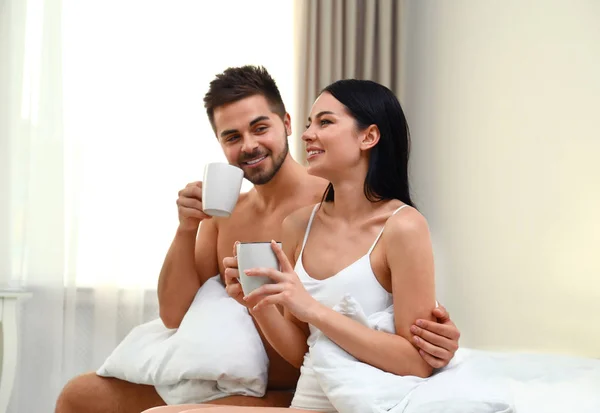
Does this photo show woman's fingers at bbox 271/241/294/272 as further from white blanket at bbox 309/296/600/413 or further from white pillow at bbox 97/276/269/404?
white pillow at bbox 97/276/269/404

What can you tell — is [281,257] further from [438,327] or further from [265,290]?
[438,327]

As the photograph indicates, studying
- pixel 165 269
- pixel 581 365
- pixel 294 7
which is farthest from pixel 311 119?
pixel 294 7

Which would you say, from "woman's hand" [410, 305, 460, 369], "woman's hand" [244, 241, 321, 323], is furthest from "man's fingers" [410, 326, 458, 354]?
"woman's hand" [244, 241, 321, 323]

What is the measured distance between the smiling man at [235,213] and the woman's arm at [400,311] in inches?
15.1

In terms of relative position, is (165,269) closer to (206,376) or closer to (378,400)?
(206,376)

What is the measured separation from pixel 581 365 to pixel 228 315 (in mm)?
923

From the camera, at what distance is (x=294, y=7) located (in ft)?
10.9

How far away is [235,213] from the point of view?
70.2 inches

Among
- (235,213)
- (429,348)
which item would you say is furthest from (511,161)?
(429,348)

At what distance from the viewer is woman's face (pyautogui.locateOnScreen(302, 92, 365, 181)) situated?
4.49 ft

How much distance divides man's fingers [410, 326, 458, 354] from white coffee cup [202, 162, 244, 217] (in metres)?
0.42

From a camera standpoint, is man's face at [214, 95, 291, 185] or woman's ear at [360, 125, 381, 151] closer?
woman's ear at [360, 125, 381, 151]

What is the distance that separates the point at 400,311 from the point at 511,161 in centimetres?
185

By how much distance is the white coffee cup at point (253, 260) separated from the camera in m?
1.14
